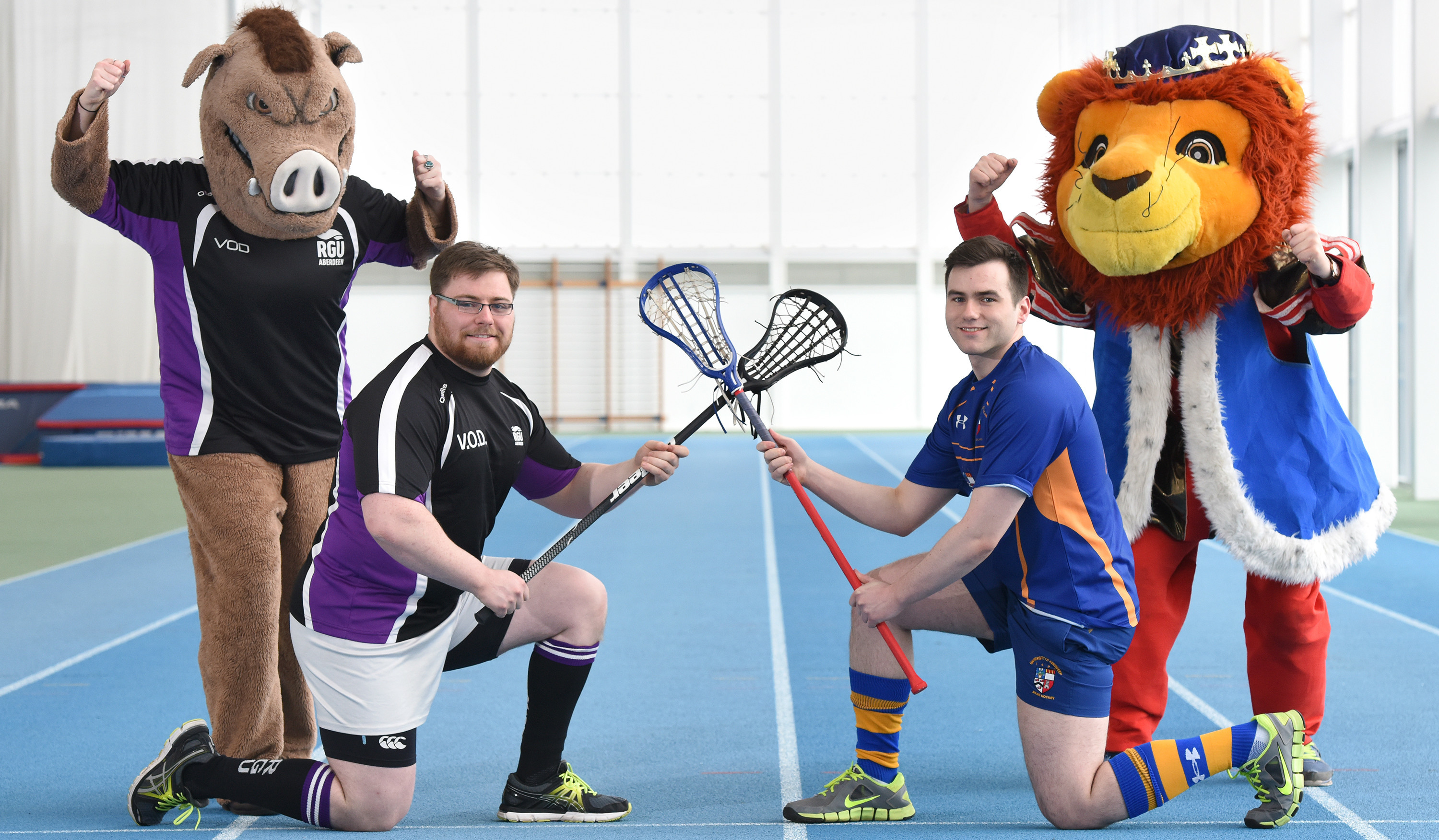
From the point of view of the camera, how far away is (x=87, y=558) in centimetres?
730

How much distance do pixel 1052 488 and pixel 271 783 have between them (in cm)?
199

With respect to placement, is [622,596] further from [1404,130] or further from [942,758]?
[1404,130]

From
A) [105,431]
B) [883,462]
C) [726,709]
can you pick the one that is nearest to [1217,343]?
[726,709]

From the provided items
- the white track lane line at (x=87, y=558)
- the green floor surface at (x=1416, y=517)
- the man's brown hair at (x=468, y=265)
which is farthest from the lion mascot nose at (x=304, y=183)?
the green floor surface at (x=1416, y=517)

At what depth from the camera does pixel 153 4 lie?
54.0 ft

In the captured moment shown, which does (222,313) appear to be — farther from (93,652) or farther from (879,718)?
(93,652)

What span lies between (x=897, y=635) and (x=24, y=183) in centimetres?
1745


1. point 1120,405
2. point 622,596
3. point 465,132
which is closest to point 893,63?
point 465,132

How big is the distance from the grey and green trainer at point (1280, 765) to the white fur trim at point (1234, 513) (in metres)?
0.40

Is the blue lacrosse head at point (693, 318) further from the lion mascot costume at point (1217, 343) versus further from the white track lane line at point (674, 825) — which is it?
the white track lane line at point (674, 825)

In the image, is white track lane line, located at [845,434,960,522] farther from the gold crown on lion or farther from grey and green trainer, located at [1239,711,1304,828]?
grey and green trainer, located at [1239,711,1304,828]

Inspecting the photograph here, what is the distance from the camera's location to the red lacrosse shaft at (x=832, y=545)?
2852 mm

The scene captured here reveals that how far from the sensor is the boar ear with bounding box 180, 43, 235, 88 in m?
3.10

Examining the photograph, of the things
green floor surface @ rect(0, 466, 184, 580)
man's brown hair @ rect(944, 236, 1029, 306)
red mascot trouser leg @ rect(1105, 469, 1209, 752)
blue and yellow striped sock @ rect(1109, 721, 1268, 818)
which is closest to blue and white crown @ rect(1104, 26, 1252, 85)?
man's brown hair @ rect(944, 236, 1029, 306)
